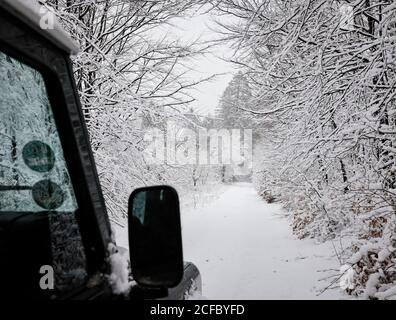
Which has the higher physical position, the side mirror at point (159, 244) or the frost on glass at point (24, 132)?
the frost on glass at point (24, 132)

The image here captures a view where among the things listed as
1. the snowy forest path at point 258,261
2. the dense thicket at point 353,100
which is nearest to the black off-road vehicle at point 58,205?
the dense thicket at point 353,100

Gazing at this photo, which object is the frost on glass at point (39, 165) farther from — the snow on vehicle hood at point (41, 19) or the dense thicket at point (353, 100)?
the dense thicket at point (353, 100)

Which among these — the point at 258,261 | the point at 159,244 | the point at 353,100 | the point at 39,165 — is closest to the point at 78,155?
the point at 39,165

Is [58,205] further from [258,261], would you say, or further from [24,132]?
[258,261]

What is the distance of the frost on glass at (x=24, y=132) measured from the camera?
4.61 feet

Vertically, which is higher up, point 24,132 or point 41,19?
point 41,19

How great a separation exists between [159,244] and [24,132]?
2.65ft

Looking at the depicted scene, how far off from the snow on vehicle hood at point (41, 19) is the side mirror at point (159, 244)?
2.15 feet

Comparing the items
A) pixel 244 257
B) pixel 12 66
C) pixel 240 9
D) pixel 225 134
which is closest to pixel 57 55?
pixel 12 66

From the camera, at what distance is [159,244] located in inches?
49.5

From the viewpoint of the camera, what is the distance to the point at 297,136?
5.87 m

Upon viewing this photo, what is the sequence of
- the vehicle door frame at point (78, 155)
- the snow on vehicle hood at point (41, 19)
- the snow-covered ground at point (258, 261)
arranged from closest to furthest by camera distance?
the snow on vehicle hood at point (41, 19)
the vehicle door frame at point (78, 155)
the snow-covered ground at point (258, 261)
